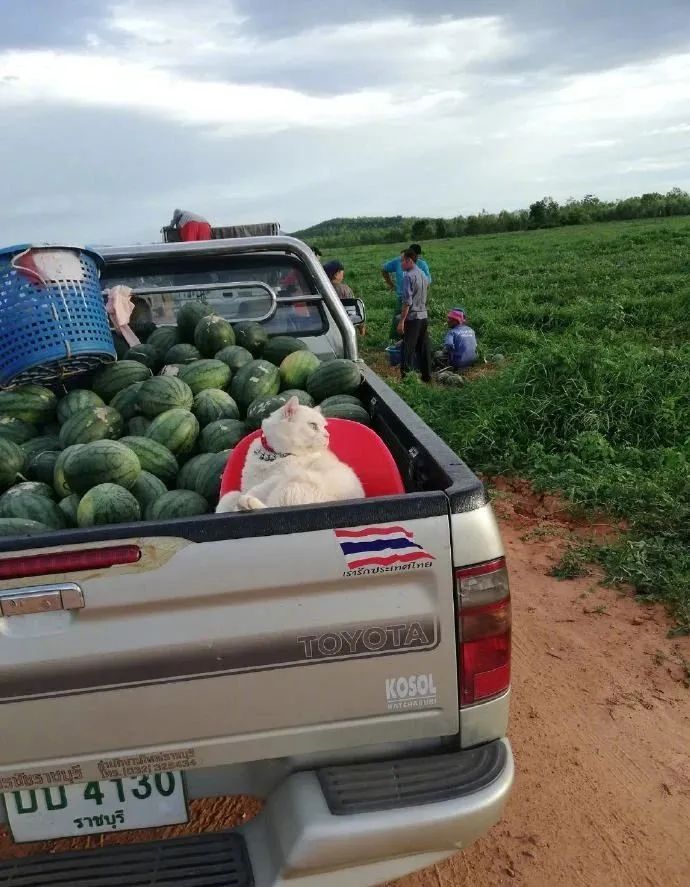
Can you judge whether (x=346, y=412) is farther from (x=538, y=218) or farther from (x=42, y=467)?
(x=538, y=218)

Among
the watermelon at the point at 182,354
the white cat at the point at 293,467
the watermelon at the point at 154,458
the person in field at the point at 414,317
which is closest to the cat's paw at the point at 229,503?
the white cat at the point at 293,467

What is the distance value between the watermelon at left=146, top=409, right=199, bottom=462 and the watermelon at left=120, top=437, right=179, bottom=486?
143mm

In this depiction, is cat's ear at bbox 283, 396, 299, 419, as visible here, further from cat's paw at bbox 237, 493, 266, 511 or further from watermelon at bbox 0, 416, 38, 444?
watermelon at bbox 0, 416, 38, 444

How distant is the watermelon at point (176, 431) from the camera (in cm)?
345

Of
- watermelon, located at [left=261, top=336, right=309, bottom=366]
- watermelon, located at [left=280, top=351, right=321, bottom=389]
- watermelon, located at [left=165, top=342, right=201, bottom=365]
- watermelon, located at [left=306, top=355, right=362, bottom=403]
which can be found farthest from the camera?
watermelon, located at [left=261, top=336, right=309, bottom=366]

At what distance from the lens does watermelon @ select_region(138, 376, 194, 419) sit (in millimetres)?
3680

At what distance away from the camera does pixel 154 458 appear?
10.6ft

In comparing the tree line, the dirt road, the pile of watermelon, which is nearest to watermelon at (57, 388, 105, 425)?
the pile of watermelon

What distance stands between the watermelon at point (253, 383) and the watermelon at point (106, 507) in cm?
133

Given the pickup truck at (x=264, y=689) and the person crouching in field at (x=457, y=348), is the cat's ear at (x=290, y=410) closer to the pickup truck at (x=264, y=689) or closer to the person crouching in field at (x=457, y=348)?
the pickup truck at (x=264, y=689)

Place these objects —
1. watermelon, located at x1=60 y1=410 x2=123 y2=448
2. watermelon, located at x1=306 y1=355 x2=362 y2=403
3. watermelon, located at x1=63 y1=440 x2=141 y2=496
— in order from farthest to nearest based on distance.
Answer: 1. watermelon, located at x1=306 y1=355 x2=362 y2=403
2. watermelon, located at x1=60 y1=410 x2=123 y2=448
3. watermelon, located at x1=63 y1=440 x2=141 y2=496

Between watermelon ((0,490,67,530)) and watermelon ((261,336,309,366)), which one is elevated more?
watermelon ((261,336,309,366))

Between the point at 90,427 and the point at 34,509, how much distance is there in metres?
0.68

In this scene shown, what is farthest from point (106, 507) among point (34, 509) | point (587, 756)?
point (587, 756)
